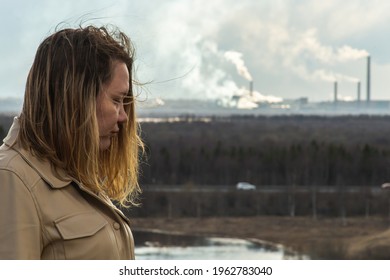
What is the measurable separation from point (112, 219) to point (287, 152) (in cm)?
2072

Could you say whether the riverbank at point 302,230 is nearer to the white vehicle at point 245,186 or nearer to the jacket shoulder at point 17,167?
the white vehicle at point 245,186

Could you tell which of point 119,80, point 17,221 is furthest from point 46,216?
point 119,80

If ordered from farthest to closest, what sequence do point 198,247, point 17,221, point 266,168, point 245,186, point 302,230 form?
1. point 266,168
2. point 245,186
3. point 302,230
4. point 198,247
5. point 17,221

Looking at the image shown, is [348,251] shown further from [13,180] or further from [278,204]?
[13,180]

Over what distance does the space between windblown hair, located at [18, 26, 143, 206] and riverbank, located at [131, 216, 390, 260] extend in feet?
50.4

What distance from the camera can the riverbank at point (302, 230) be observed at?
1645 centimetres

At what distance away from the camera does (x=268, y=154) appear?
831 inches

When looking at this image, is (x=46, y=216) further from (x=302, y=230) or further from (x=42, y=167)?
(x=302, y=230)

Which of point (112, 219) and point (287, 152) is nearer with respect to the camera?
point (112, 219)

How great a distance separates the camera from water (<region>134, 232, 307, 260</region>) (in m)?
13.6

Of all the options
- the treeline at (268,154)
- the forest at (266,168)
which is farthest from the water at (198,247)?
the treeline at (268,154)

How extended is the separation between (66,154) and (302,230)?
17254 mm

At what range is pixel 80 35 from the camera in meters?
0.69
